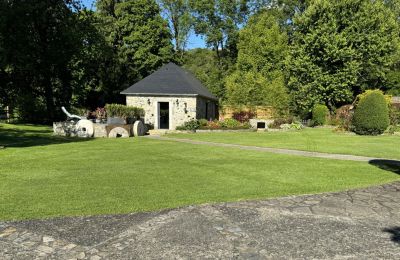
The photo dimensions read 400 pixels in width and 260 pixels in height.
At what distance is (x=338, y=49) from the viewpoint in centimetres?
3394

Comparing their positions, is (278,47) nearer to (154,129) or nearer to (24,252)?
(154,129)

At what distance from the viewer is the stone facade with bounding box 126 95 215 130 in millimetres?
28781

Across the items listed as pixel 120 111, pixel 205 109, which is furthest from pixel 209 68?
pixel 120 111

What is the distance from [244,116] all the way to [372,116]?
11874mm

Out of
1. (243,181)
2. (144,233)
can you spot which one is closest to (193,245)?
(144,233)

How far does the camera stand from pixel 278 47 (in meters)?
43.0

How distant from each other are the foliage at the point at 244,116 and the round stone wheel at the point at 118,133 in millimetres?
12674

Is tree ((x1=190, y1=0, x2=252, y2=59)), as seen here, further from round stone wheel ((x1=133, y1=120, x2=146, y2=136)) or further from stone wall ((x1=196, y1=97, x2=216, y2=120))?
round stone wheel ((x1=133, y1=120, x2=146, y2=136))

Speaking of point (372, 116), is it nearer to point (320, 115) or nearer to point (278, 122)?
point (278, 122)

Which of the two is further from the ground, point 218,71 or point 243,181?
point 218,71

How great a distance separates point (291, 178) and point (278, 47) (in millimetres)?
36375

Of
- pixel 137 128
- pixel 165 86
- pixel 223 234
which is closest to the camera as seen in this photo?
pixel 223 234

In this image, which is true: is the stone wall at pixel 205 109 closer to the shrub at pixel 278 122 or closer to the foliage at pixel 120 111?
the shrub at pixel 278 122

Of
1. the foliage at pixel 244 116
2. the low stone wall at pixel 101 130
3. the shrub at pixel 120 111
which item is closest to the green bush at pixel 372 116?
the foliage at pixel 244 116
